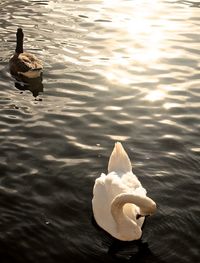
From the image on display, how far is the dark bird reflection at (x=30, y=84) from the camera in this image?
60.4 ft

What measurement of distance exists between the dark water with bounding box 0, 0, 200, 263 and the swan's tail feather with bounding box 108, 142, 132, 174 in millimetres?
1013

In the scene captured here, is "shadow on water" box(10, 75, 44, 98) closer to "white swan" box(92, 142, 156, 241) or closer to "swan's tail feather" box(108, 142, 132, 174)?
"swan's tail feather" box(108, 142, 132, 174)

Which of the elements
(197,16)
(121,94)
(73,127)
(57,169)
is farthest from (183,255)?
(197,16)

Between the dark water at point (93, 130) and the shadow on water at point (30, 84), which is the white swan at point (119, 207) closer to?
the dark water at point (93, 130)

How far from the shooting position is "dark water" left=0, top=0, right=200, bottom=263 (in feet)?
35.0

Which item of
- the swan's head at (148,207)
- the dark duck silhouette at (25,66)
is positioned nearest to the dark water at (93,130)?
the dark duck silhouette at (25,66)

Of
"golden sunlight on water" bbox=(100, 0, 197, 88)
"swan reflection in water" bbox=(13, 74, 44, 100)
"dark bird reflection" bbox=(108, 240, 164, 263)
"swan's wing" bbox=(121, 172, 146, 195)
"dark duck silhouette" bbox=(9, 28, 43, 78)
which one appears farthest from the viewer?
"golden sunlight on water" bbox=(100, 0, 197, 88)

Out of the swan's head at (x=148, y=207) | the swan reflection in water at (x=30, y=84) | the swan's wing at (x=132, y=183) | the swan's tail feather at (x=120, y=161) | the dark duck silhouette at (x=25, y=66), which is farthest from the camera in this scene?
the dark duck silhouette at (x=25, y=66)

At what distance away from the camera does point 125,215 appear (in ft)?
34.5

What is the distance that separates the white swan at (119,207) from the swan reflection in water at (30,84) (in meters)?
7.85

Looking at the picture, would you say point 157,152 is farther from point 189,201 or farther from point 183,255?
point 183,255

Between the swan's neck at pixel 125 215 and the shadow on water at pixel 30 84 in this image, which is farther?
the shadow on water at pixel 30 84

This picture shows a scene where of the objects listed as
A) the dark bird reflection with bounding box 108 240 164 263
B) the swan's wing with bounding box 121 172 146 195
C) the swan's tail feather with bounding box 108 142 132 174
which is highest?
the swan's tail feather with bounding box 108 142 132 174

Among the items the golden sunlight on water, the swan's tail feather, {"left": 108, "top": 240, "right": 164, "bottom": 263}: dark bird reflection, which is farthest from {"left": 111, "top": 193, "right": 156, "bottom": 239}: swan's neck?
the golden sunlight on water
